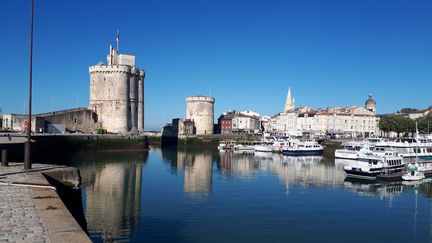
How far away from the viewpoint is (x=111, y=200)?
66.0ft

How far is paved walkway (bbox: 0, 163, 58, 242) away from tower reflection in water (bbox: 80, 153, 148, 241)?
3437mm

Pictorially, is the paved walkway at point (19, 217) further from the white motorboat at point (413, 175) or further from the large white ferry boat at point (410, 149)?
the large white ferry boat at point (410, 149)

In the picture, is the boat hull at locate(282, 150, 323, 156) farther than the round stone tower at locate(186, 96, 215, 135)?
No

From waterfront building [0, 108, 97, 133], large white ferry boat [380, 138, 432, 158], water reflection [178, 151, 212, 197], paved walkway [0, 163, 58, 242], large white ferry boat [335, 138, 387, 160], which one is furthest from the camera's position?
waterfront building [0, 108, 97, 133]

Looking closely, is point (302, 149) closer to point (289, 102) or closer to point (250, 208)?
point (250, 208)

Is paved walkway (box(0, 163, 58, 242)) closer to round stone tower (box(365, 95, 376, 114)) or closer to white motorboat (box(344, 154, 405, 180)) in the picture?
white motorboat (box(344, 154, 405, 180))

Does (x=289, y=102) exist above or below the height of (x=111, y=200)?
above

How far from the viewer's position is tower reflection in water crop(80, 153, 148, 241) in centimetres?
1459

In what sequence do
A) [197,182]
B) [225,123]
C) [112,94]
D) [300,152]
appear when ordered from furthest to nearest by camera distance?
[225,123], [112,94], [300,152], [197,182]

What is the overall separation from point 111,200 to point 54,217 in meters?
12.4

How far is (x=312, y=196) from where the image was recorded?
23250 millimetres

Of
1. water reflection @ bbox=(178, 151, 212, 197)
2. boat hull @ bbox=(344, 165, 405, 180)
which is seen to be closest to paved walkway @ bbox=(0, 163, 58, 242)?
water reflection @ bbox=(178, 151, 212, 197)

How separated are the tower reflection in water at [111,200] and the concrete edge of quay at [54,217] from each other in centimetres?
301

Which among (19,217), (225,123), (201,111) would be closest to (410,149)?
(201,111)
